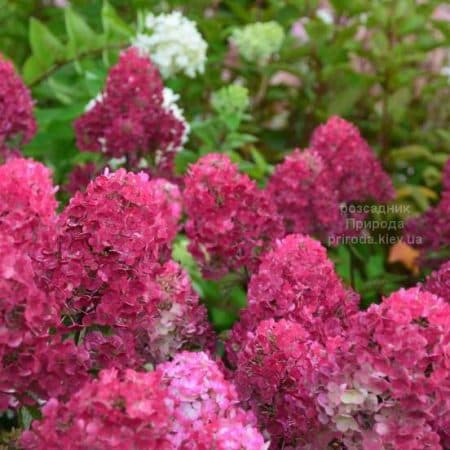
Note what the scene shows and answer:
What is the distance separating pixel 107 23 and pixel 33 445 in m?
1.67

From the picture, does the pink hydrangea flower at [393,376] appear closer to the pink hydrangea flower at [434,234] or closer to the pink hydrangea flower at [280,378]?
the pink hydrangea flower at [280,378]

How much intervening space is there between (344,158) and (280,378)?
81 centimetres

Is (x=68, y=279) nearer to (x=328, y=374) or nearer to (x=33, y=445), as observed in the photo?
(x=33, y=445)

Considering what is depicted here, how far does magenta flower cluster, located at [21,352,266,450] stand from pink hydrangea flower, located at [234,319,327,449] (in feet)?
0.23

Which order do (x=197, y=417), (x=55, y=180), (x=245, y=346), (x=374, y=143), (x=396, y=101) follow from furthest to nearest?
1. (x=374, y=143)
2. (x=396, y=101)
3. (x=55, y=180)
4. (x=245, y=346)
5. (x=197, y=417)

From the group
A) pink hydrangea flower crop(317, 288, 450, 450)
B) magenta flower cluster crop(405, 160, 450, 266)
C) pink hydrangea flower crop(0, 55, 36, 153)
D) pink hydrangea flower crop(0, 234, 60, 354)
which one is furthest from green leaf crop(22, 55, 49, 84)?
pink hydrangea flower crop(317, 288, 450, 450)

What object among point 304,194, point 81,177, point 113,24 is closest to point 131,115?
point 81,177

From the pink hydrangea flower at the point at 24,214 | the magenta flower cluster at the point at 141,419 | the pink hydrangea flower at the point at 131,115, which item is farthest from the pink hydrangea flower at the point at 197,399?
the pink hydrangea flower at the point at 131,115

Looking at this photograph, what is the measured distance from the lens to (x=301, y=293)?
1320mm

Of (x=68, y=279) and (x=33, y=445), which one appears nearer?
(x=33, y=445)

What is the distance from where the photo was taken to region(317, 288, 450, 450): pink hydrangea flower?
3.27 ft

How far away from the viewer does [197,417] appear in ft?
3.65

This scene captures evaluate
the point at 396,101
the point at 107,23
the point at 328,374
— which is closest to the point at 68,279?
the point at 328,374

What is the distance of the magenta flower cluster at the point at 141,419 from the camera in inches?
35.3
